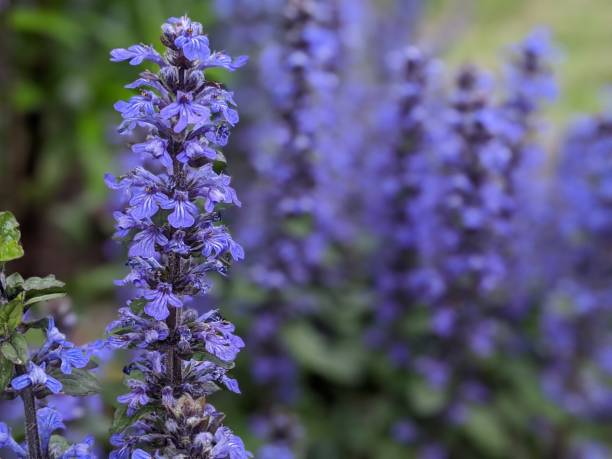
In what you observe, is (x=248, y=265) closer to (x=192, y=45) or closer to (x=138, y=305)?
(x=138, y=305)

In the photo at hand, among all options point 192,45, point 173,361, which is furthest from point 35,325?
point 192,45

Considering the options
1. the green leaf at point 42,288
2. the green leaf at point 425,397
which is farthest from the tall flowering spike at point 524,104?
the green leaf at point 42,288

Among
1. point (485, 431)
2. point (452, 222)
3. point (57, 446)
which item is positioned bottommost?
point (57, 446)

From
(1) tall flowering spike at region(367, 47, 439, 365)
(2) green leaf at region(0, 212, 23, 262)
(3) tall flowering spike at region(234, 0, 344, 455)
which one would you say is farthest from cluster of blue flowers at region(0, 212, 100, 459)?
(1) tall flowering spike at region(367, 47, 439, 365)

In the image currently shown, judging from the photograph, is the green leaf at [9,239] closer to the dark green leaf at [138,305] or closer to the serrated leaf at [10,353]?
the serrated leaf at [10,353]

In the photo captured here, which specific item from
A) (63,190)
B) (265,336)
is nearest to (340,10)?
(265,336)

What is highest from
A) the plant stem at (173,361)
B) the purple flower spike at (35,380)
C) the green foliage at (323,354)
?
the green foliage at (323,354)
